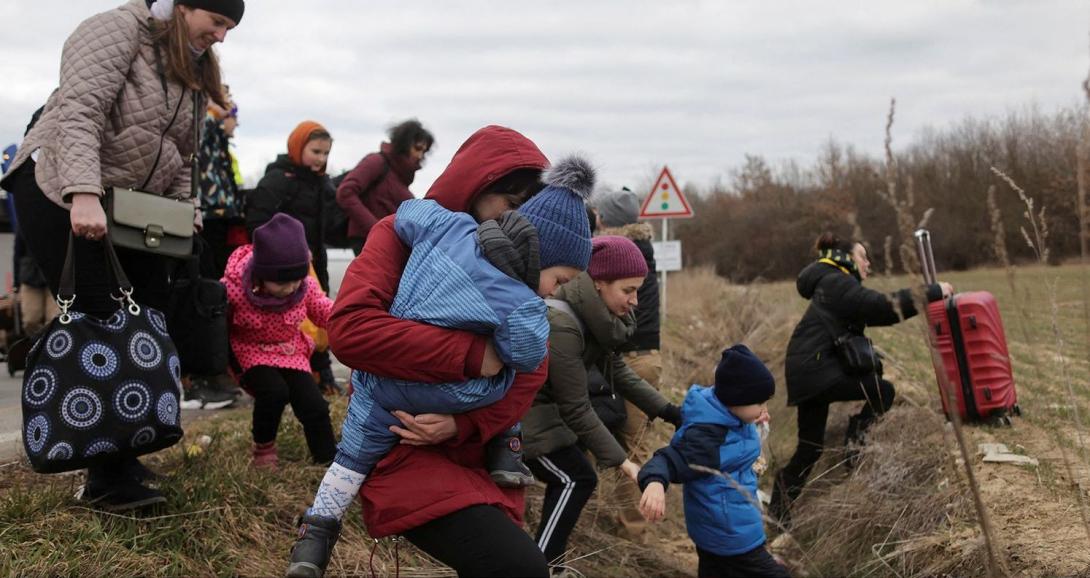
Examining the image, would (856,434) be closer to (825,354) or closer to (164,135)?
(825,354)

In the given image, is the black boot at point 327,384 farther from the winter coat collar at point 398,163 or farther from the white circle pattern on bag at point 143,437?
the white circle pattern on bag at point 143,437

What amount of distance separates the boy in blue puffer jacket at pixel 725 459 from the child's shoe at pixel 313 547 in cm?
157

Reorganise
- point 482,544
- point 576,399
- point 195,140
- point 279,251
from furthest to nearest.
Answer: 1. point 279,251
2. point 576,399
3. point 195,140
4. point 482,544

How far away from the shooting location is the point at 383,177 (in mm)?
5824

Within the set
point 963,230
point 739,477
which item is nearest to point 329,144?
point 739,477

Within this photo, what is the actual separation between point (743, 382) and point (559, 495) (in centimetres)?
88

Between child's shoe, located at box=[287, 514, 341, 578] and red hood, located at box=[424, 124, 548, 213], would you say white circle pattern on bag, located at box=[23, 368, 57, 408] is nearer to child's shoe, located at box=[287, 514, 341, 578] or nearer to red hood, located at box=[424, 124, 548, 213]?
child's shoe, located at box=[287, 514, 341, 578]

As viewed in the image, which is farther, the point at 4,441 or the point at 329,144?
the point at 329,144

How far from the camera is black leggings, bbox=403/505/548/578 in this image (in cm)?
220

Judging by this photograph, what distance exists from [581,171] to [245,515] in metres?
2.15

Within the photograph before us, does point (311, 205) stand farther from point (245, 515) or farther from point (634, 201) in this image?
point (245, 515)

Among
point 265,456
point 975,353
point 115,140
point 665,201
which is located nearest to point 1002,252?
point 115,140

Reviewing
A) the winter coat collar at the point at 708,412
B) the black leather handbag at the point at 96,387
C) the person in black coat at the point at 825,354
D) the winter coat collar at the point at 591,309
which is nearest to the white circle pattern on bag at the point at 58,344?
the black leather handbag at the point at 96,387

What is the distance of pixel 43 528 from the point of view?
3.11 meters
